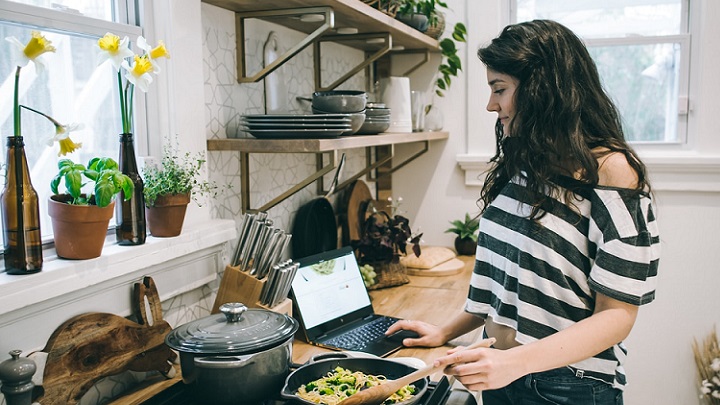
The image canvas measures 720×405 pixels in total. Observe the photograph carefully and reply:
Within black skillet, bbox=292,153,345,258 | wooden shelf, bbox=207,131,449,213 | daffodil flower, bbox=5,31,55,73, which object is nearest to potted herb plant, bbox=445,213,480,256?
black skillet, bbox=292,153,345,258

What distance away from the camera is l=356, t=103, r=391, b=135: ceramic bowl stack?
1992 millimetres

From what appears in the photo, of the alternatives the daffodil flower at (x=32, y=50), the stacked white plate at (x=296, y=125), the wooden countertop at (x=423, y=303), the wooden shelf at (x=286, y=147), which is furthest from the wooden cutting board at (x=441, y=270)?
the daffodil flower at (x=32, y=50)

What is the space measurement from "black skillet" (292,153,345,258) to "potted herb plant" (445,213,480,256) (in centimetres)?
71

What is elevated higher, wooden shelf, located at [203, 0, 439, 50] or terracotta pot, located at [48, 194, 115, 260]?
wooden shelf, located at [203, 0, 439, 50]

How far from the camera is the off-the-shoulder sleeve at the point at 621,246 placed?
1.22 m

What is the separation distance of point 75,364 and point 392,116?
4.84ft

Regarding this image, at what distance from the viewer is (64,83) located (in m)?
1.29

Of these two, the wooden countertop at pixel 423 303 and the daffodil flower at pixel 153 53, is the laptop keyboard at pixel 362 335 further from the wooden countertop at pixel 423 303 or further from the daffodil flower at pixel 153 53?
the daffodil flower at pixel 153 53

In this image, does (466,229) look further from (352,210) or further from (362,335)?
(362,335)

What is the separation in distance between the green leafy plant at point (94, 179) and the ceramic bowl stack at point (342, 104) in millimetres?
650

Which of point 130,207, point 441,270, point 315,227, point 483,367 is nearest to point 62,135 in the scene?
point 130,207

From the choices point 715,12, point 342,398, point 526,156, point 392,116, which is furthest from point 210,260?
point 715,12

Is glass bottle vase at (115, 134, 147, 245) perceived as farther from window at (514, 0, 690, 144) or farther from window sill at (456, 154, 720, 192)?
window at (514, 0, 690, 144)

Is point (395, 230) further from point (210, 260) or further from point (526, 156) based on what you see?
point (526, 156)
